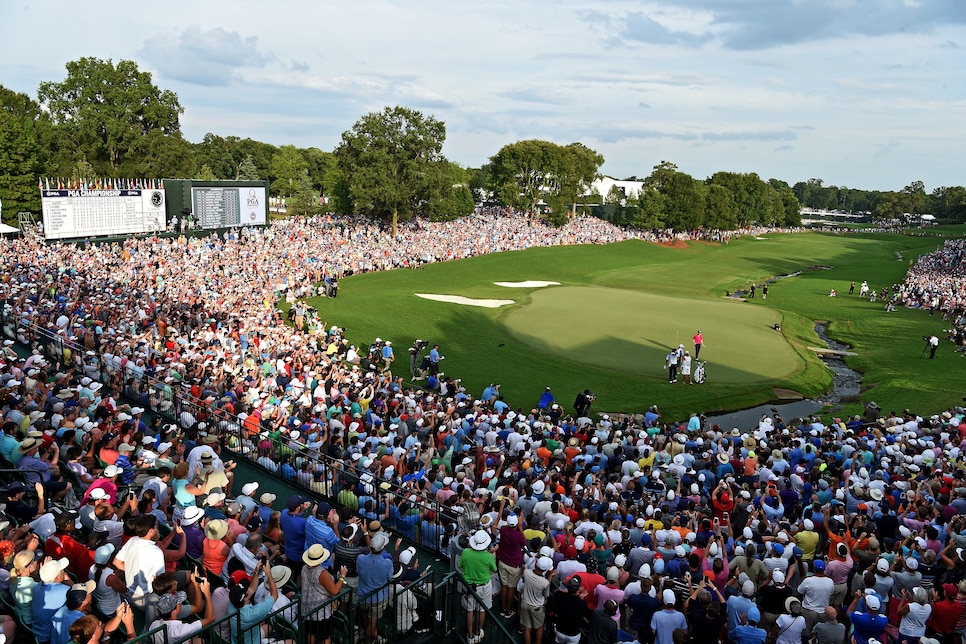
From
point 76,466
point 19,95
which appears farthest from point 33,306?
point 19,95

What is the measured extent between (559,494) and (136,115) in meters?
61.8

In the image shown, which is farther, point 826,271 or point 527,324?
point 826,271

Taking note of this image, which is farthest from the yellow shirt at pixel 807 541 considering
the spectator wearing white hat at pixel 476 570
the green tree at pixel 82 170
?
the green tree at pixel 82 170

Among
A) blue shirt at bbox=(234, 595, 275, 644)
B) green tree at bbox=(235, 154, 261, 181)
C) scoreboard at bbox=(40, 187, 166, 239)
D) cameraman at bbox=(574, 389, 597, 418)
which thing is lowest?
cameraman at bbox=(574, 389, 597, 418)

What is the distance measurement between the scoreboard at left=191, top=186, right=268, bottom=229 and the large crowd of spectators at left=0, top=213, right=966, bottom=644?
25.4 meters

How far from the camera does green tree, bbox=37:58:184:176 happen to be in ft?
190

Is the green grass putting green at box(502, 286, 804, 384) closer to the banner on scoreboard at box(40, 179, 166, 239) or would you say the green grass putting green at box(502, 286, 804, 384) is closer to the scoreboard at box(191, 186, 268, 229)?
the scoreboard at box(191, 186, 268, 229)

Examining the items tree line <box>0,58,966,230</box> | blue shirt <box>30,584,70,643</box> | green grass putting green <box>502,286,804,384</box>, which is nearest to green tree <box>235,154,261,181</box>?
tree line <box>0,58,966,230</box>

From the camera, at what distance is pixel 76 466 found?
1007cm

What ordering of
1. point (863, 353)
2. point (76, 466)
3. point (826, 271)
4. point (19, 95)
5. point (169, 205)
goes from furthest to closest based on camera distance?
1. point (826, 271)
2. point (19, 95)
3. point (169, 205)
4. point (863, 353)
5. point (76, 466)

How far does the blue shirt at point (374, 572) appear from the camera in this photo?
8.39 m

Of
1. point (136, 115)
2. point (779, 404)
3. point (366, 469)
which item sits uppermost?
point (136, 115)

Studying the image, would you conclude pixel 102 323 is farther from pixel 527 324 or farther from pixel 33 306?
pixel 527 324

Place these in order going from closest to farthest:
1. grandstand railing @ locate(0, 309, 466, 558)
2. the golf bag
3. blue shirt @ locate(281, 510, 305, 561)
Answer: blue shirt @ locate(281, 510, 305, 561) → grandstand railing @ locate(0, 309, 466, 558) → the golf bag
